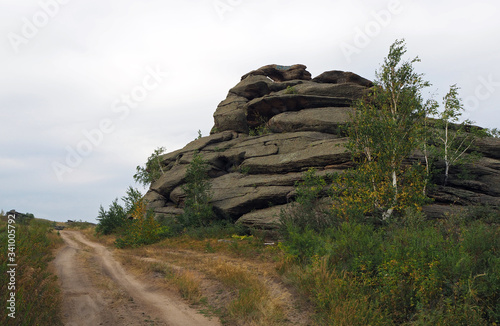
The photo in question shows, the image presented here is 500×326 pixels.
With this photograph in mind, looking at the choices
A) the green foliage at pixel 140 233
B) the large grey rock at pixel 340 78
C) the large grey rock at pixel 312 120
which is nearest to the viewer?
the green foliage at pixel 140 233

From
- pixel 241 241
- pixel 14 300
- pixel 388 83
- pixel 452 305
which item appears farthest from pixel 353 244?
pixel 388 83

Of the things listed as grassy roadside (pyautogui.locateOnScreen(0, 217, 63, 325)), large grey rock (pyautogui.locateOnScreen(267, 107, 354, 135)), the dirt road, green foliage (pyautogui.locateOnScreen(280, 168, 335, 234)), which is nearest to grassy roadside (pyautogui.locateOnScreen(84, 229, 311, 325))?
the dirt road

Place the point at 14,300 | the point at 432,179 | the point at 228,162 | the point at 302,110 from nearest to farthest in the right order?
the point at 14,300 → the point at 432,179 → the point at 302,110 → the point at 228,162

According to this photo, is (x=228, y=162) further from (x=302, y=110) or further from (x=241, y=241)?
(x=241, y=241)

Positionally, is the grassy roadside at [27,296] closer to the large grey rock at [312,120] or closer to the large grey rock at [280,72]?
the large grey rock at [312,120]

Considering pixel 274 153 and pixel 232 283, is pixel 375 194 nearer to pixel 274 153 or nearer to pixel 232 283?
pixel 232 283

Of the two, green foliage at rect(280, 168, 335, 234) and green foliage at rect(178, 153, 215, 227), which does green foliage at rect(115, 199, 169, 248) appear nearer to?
green foliage at rect(178, 153, 215, 227)

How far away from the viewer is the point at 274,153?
29281 mm

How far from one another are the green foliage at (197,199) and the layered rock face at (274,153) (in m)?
0.99

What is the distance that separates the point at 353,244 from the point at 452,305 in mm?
3510

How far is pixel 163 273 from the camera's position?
13.7 meters

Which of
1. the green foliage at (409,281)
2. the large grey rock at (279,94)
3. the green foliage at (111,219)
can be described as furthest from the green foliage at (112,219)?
the green foliage at (409,281)

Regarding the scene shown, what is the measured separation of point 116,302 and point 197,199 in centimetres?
1873

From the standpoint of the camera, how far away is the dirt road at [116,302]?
8609 mm
